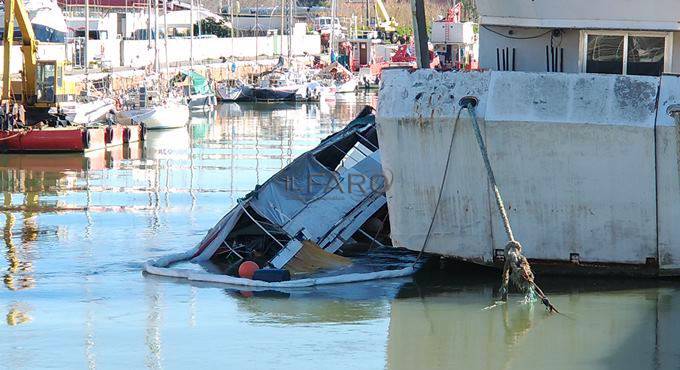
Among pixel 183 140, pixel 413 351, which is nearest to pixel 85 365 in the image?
pixel 413 351

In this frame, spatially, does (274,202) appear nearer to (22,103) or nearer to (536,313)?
(536,313)

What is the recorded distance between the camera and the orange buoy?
17.0m

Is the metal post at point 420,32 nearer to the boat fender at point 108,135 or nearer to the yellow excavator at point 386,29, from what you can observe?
the boat fender at point 108,135

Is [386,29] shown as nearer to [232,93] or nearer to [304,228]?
[232,93]

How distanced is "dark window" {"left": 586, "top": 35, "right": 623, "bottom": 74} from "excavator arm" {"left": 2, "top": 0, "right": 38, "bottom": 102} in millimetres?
23404

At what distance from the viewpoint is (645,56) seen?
16.1 metres

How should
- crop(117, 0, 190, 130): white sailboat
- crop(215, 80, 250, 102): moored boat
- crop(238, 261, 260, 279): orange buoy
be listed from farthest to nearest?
crop(215, 80, 250, 102): moored boat → crop(117, 0, 190, 130): white sailboat → crop(238, 261, 260, 279): orange buoy

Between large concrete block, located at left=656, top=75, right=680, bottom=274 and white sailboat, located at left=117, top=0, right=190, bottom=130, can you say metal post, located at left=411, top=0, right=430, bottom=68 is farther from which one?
white sailboat, located at left=117, top=0, right=190, bottom=130

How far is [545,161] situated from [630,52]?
1.92 m

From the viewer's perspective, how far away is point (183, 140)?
144 feet

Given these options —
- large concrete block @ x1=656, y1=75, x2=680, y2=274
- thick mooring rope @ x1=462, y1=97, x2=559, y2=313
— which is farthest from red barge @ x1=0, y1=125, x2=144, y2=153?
large concrete block @ x1=656, y1=75, x2=680, y2=274

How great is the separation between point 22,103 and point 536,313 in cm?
2628

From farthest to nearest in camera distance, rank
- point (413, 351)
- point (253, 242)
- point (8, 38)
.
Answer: point (8, 38) → point (253, 242) → point (413, 351)

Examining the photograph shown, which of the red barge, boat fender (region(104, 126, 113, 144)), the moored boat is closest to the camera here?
the red barge
